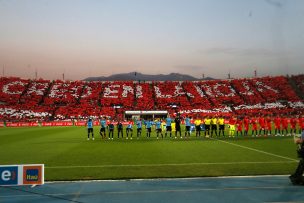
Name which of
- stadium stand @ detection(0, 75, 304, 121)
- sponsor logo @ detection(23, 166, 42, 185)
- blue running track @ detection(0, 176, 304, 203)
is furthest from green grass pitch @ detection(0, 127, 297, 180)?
stadium stand @ detection(0, 75, 304, 121)

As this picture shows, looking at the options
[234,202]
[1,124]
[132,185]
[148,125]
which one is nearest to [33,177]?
[132,185]

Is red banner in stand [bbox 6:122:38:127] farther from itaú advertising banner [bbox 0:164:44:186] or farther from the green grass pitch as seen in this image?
itaú advertising banner [bbox 0:164:44:186]

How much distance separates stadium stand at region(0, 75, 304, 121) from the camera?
240 feet

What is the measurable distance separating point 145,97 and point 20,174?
73858 mm

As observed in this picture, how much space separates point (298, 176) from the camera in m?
10.5

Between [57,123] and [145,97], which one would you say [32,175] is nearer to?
[57,123]

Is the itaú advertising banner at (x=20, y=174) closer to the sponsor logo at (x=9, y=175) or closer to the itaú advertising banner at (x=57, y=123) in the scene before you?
the sponsor logo at (x=9, y=175)

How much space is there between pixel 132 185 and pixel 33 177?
119 inches

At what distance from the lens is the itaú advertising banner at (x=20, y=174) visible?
9180 mm

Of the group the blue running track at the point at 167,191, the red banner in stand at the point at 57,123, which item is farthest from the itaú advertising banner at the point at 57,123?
the blue running track at the point at 167,191

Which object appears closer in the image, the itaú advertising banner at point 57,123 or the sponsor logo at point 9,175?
the sponsor logo at point 9,175

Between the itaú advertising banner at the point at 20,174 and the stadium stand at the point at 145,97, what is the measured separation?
199 feet

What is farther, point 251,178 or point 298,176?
point 251,178

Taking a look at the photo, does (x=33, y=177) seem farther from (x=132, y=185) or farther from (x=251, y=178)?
(x=251, y=178)
